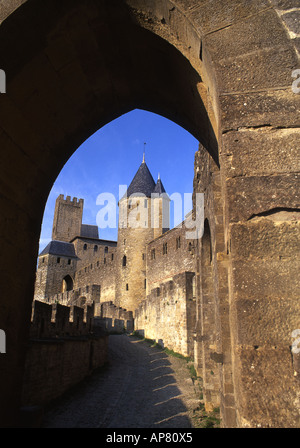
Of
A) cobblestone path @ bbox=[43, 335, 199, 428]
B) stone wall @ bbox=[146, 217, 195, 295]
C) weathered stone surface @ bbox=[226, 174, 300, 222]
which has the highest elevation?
stone wall @ bbox=[146, 217, 195, 295]

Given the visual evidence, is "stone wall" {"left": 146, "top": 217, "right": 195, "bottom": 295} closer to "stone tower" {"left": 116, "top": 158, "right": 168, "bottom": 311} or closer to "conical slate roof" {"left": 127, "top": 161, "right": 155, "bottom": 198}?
"stone tower" {"left": 116, "top": 158, "right": 168, "bottom": 311}

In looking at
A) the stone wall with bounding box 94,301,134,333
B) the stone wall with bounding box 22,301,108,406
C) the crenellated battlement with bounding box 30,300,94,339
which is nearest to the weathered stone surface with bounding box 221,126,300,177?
the stone wall with bounding box 22,301,108,406

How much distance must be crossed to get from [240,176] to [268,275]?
536 mm

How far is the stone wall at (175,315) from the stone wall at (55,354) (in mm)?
3894

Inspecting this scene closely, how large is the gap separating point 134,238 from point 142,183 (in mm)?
7322

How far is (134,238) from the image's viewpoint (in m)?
35.8

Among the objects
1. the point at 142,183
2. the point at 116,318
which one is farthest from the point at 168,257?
the point at 142,183

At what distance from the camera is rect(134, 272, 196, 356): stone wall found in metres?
14.0

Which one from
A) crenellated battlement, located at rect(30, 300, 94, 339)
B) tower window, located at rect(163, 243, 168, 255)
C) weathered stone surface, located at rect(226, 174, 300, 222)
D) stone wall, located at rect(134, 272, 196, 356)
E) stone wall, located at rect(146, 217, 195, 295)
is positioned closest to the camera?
weathered stone surface, located at rect(226, 174, 300, 222)

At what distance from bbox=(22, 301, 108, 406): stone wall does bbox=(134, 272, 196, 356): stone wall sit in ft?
12.8

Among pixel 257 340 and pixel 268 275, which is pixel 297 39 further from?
pixel 257 340

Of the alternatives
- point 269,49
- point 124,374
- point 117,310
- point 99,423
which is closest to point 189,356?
point 124,374

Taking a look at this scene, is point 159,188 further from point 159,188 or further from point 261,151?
point 261,151

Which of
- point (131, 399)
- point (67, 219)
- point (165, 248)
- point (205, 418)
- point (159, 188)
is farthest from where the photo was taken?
point (67, 219)
